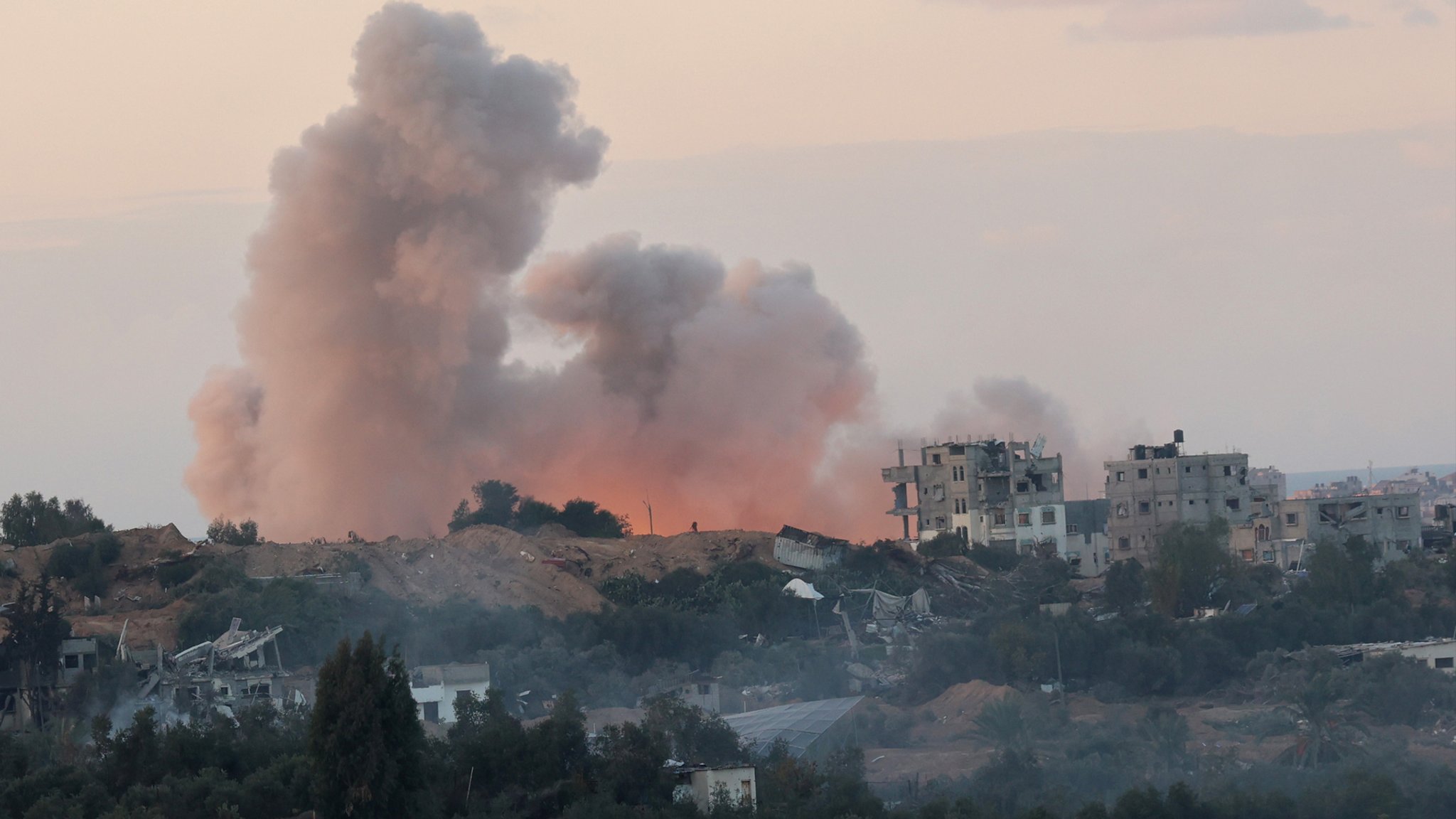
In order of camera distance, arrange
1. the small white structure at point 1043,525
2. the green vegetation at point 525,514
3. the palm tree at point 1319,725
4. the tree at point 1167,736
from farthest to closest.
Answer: the small white structure at point 1043,525 < the green vegetation at point 525,514 < the tree at point 1167,736 < the palm tree at point 1319,725

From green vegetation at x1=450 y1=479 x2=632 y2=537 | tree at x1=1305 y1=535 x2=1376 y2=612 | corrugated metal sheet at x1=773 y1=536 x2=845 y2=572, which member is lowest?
tree at x1=1305 y1=535 x2=1376 y2=612

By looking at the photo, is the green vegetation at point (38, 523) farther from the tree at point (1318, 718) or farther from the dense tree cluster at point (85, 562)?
the tree at point (1318, 718)

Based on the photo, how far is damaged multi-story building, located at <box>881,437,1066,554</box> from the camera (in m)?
73.9

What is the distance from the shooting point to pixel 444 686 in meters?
45.8

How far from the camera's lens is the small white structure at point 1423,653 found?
4950 cm

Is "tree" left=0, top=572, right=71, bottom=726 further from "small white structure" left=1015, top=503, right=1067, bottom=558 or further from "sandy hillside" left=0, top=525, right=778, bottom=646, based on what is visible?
"small white structure" left=1015, top=503, right=1067, bottom=558

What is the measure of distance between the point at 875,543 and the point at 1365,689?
888 inches

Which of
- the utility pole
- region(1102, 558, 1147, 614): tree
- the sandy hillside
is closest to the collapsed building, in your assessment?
the sandy hillside

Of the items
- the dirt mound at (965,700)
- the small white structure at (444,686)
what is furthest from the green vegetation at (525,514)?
the dirt mound at (965,700)

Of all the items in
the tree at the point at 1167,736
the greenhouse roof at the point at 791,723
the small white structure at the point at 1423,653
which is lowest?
the tree at the point at 1167,736

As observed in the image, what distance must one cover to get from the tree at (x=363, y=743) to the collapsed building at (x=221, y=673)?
13.3 meters

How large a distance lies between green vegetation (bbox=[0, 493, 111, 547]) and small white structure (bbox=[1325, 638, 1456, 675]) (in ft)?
118

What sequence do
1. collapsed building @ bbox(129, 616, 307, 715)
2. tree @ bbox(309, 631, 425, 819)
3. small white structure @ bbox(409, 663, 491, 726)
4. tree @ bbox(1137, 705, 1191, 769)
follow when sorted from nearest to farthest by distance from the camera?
tree @ bbox(309, 631, 425, 819) → tree @ bbox(1137, 705, 1191, 769) → collapsed building @ bbox(129, 616, 307, 715) → small white structure @ bbox(409, 663, 491, 726)

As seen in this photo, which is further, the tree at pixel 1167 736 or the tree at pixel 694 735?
the tree at pixel 1167 736
